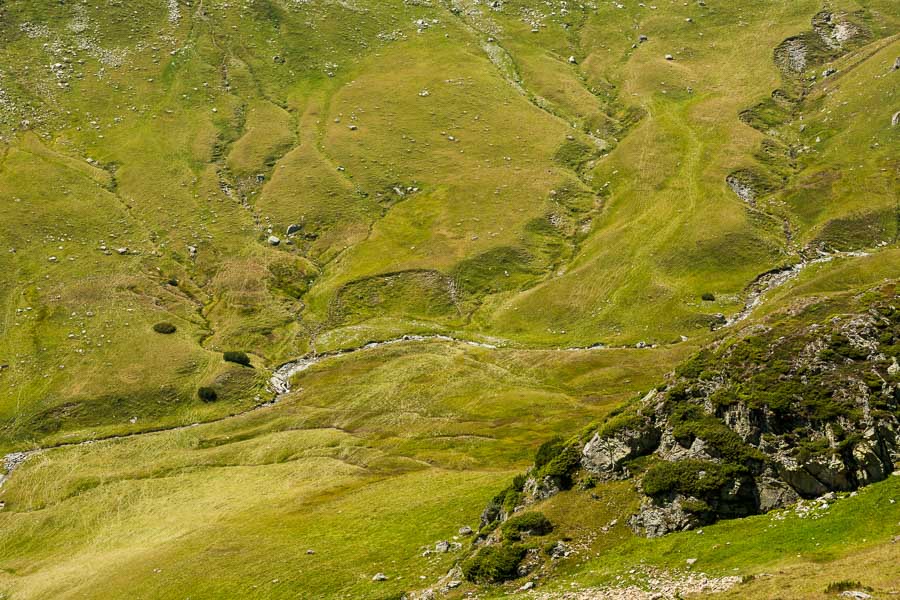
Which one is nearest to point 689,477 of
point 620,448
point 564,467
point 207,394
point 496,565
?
point 620,448

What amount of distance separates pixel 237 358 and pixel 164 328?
65.7 ft

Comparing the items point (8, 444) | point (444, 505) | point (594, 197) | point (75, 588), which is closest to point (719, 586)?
point (444, 505)

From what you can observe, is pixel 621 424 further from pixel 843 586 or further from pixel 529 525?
pixel 843 586

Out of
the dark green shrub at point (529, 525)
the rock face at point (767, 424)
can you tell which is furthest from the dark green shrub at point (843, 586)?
the dark green shrub at point (529, 525)

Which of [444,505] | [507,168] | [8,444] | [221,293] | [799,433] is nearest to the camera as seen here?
[799,433]

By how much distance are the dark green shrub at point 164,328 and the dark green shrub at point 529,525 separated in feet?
390

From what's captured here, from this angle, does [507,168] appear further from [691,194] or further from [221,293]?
[221,293]

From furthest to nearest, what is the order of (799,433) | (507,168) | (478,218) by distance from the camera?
(507,168) → (478,218) → (799,433)

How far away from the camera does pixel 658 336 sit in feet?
458

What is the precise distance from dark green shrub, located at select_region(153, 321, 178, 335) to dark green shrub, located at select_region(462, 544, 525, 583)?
388ft

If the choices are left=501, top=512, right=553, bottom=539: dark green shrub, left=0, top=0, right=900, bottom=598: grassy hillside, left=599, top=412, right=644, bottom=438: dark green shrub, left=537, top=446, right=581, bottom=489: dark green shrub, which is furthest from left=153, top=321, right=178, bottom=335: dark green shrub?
left=599, top=412, right=644, bottom=438: dark green shrub

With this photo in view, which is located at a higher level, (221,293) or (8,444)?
(221,293)

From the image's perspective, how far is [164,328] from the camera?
15262 centimetres

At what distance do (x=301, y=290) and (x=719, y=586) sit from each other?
5802 inches
